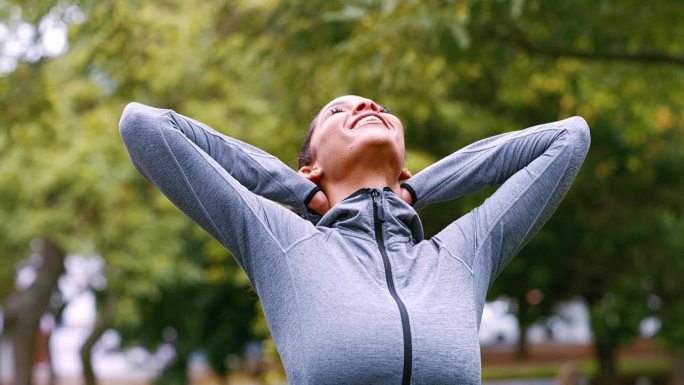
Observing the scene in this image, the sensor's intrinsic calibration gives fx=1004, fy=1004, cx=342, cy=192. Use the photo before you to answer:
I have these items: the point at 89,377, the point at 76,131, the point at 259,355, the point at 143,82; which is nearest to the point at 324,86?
the point at 143,82

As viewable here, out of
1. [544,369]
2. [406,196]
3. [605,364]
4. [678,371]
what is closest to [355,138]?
[406,196]

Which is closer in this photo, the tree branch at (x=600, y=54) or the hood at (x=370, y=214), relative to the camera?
the hood at (x=370, y=214)

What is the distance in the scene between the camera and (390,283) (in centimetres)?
199

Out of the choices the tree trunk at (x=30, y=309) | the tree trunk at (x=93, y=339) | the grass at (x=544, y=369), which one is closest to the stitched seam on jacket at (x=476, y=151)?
the tree trunk at (x=30, y=309)

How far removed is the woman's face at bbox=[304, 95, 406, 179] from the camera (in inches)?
83.9

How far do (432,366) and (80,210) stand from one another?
37.1 feet

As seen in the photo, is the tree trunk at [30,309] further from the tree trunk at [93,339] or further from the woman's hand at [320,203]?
the woman's hand at [320,203]

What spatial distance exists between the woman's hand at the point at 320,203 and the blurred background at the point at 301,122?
380 centimetres

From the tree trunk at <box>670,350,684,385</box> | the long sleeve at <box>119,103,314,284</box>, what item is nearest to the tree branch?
the long sleeve at <box>119,103,314,284</box>

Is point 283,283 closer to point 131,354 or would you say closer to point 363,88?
point 363,88

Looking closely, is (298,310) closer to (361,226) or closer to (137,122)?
(361,226)

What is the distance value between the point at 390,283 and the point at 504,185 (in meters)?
0.41

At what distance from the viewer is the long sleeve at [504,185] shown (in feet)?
7.07

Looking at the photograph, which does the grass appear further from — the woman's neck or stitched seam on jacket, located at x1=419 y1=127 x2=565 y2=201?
the woman's neck
